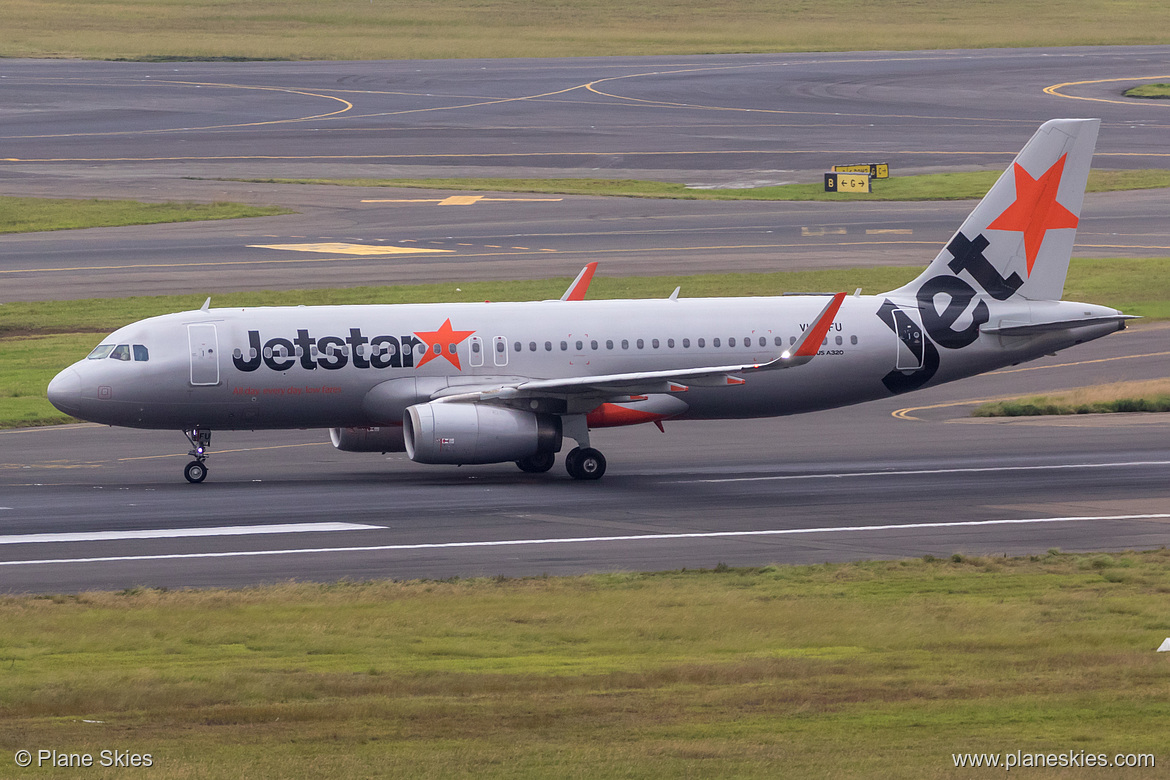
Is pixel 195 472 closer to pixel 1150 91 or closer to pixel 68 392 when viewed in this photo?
pixel 68 392

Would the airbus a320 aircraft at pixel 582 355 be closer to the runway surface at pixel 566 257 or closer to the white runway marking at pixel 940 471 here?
the runway surface at pixel 566 257

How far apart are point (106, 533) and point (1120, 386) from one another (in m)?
30.5

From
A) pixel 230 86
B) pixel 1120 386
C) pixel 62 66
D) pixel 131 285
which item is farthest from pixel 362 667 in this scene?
pixel 62 66

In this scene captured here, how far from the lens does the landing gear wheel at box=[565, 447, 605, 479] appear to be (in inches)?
1405

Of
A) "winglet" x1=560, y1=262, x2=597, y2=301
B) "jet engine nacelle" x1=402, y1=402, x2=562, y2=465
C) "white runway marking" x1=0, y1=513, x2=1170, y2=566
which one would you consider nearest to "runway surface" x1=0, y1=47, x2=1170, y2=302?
"winglet" x1=560, y1=262, x2=597, y2=301

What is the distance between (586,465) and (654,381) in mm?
2843

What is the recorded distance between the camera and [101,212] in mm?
79062

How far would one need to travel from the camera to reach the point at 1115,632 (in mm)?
20812

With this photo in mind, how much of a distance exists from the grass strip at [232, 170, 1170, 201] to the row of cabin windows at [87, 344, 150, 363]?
4858 cm

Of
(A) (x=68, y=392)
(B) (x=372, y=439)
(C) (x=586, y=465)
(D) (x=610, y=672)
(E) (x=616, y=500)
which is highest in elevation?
(A) (x=68, y=392)

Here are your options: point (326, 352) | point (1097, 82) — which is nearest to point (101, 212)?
point (326, 352)

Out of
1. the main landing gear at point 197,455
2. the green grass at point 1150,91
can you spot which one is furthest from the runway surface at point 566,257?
the green grass at point 1150,91

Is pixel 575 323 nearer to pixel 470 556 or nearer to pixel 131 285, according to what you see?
pixel 470 556

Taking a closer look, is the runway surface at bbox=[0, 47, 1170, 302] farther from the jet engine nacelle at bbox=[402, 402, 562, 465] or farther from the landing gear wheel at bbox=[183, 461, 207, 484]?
the jet engine nacelle at bbox=[402, 402, 562, 465]
